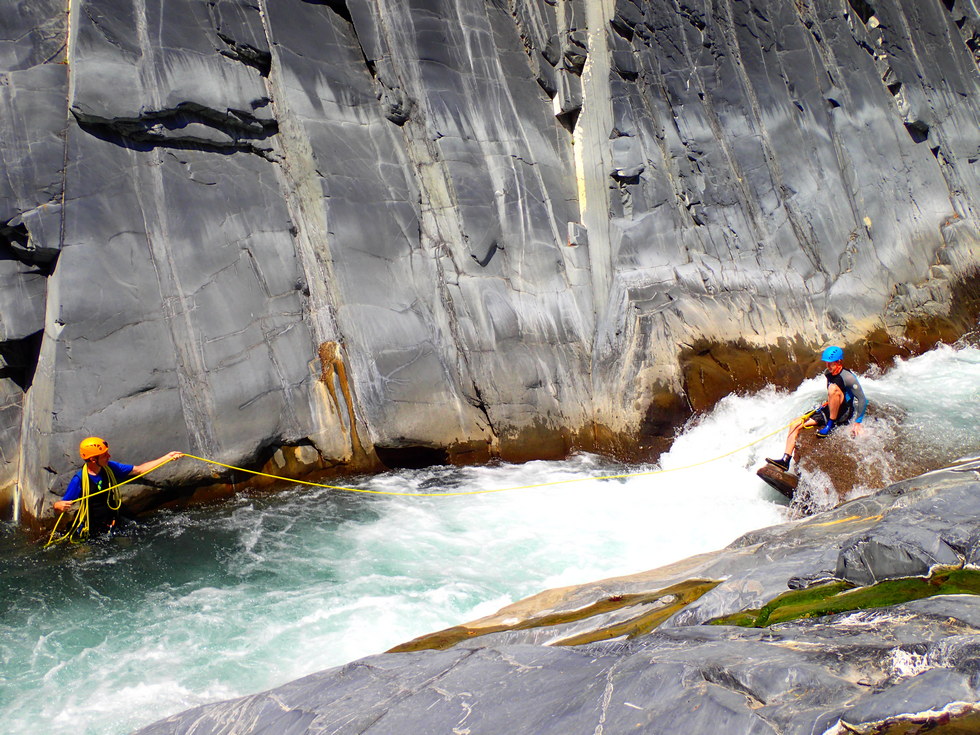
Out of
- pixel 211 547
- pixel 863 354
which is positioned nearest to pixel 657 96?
pixel 863 354

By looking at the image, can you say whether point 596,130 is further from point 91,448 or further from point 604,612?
point 604,612

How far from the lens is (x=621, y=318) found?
10.1 metres

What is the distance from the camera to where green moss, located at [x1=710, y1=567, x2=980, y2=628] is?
3.54 meters

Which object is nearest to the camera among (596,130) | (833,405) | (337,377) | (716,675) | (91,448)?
(716,675)

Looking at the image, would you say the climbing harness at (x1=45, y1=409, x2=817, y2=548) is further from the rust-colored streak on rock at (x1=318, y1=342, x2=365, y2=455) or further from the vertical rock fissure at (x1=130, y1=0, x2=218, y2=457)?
the rust-colored streak on rock at (x1=318, y1=342, x2=365, y2=455)

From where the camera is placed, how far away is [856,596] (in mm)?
→ 3713

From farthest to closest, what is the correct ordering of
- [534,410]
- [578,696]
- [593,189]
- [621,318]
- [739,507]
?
[593,189], [621,318], [534,410], [739,507], [578,696]

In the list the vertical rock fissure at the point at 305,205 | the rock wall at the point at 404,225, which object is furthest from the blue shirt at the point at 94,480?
the vertical rock fissure at the point at 305,205

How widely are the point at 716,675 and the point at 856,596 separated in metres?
1.30

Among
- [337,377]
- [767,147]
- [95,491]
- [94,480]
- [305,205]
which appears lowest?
[95,491]

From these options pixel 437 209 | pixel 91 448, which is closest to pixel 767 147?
pixel 437 209

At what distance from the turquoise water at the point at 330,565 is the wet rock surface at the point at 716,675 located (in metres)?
1.23

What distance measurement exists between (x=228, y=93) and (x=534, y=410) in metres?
5.20

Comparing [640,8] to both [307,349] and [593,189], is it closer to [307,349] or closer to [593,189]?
[593,189]
